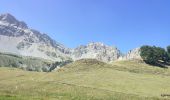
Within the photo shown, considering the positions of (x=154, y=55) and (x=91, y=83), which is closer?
(x=91, y=83)

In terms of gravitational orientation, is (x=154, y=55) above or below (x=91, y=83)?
above

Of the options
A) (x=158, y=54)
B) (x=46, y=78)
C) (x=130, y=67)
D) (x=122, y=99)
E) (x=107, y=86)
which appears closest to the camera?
(x=122, y=99)

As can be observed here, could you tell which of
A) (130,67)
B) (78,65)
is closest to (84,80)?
(78,65)

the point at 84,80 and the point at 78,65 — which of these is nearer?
the point at 84,80

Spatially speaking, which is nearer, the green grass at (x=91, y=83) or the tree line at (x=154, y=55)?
the green grass at (x=91, y=83)

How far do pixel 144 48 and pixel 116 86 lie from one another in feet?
Answer: 289

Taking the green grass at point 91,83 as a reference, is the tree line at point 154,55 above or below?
above

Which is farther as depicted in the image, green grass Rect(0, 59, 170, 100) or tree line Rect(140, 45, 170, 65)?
tree line Rect(140, 45, 170, 65)

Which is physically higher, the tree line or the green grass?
the tree line

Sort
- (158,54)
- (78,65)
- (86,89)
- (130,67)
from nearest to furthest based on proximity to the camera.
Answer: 1. (86,89)
2. (78,65)
3. (130,67)
4. (158,54)

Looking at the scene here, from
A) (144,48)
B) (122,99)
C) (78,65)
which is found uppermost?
(144,48)

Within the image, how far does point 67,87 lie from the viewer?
80812 mm

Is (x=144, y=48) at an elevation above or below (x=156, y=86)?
above

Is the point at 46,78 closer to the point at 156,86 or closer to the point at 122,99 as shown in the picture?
the point at 156,86
